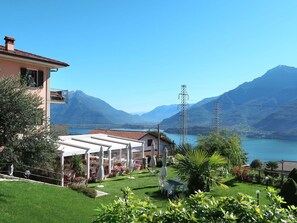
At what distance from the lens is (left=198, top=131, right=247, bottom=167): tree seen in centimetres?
2306

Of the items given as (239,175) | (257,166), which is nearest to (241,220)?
(239,175)

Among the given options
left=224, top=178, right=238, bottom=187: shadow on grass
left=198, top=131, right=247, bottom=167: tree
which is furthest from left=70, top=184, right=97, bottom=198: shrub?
left=224, top=178, right=238, bottom=187: shadow on grass

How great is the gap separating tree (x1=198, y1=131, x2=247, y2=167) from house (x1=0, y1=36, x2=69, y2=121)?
11.2 meters

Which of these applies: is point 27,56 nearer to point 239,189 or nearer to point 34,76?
point 34,76

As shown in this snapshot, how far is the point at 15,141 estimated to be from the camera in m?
15.0

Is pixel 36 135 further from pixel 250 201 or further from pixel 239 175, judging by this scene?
pixel 239 175

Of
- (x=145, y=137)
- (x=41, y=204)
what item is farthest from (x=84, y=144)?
(x=145, y=137)

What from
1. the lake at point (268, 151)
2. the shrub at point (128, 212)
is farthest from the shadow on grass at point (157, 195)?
the lake at point (268, 151)

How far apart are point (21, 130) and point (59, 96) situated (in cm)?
1320

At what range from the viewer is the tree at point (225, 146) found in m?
23.1

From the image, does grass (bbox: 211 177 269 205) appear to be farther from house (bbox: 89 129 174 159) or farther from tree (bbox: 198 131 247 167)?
house (bbox: 89 129 174 159)

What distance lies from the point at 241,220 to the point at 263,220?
0.92ft

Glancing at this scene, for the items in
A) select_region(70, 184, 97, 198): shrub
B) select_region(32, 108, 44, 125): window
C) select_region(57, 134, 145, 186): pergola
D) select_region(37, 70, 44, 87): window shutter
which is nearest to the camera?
select_region(32, 108, 44, 125): window

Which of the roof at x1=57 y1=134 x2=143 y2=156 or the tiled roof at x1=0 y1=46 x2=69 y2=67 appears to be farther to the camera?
the roof at x1=57 y1=134 x2=143 y2=156
